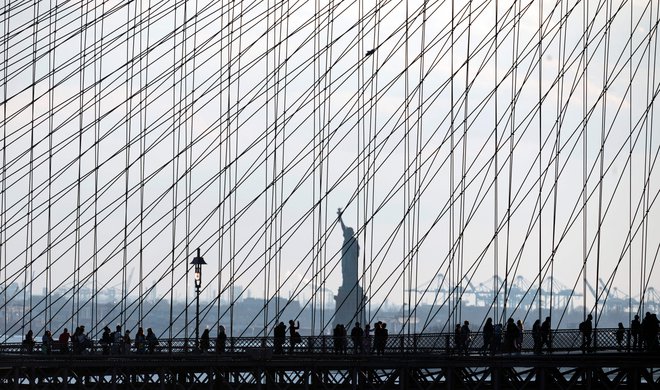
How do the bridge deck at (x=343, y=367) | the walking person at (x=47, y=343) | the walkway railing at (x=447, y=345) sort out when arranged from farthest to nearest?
the walking person at (x=47, y=343)
the walkway railing at (x=447, y=345)
the bridge deck at (x=343, y=367)

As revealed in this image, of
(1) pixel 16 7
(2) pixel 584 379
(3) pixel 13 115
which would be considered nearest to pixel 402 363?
(2) pixel 584 379

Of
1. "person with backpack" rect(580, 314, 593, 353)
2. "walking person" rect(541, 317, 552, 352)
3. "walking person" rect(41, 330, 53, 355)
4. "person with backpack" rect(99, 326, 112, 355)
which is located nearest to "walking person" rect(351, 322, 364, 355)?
"walking person" rect(541, 317, 552, 352)

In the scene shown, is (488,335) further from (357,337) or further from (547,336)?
(357,337)

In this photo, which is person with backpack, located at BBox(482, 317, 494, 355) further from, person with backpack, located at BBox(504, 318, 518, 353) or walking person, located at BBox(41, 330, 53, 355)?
walking person, located at BBox(41, 330, 53, 355)

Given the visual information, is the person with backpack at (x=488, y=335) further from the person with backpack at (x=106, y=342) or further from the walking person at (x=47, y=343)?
the walking person at (x=47, y=343)

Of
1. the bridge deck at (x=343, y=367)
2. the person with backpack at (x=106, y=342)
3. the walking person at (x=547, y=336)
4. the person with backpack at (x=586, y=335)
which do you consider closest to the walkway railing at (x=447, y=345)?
the walking person at (x=547, y=336)

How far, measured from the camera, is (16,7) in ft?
100

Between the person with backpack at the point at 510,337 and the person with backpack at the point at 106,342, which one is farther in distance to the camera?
the person with backpack at the point at 106,342

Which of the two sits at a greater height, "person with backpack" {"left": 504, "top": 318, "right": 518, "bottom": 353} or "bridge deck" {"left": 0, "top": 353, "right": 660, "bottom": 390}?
"person with backpack" {"left": 504, "top": 318, "right": 518, "bottom": 353}

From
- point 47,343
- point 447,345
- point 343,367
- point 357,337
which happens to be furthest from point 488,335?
point 47,343

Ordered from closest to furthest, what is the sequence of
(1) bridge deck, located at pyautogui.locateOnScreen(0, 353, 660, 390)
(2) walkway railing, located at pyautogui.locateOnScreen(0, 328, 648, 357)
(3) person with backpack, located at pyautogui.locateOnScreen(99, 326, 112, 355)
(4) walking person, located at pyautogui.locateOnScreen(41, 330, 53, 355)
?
(1) bridge deck, located at pyautogui.locateOnScreen(0, 353, 660, 390) < (2) walkway railing, located at pyautogui.locateOnScreen(0, 328, 648, 357) < (4) walking person, located at pyautogui.locateOnScreen(41, 330, 53, 355) < (3) person with backpack, located at pyautogui.locateOnScreen(99, 326, 112, 355)

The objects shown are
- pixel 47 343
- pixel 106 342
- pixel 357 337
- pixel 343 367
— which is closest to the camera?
pixel 343 367

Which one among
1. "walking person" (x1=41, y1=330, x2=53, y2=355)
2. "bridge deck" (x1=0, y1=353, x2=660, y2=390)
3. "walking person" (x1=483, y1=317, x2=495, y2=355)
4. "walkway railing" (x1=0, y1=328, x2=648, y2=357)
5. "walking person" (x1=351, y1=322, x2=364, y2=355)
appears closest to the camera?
"bridge deck" (x1=0, y1=353, x2=660, y2=390)

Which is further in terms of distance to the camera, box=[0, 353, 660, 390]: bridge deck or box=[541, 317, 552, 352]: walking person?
box=[541, 317, 552, 352]: walking person
